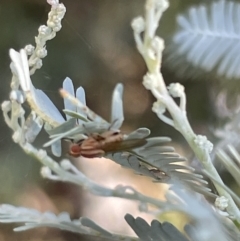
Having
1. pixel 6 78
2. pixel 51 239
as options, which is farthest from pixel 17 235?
pixel 6 78

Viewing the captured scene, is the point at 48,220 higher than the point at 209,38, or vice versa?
the point at 209,38

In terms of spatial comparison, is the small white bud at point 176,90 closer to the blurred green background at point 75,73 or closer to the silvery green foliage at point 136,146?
the silvery green foliage at point 136,146

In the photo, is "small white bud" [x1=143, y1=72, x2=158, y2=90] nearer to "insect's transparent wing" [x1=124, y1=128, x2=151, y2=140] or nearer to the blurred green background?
"insect's transparent wing" [x1=124, y1=128, x2=151, y2=140]

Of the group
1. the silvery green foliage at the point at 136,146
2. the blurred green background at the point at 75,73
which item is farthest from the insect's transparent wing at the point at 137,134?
the blurred green background at the point at 75,73

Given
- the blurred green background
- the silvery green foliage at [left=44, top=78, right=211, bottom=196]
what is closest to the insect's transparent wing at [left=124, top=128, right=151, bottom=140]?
the silvery green foliage at [left=44, top=78, right=211, bottom=196]

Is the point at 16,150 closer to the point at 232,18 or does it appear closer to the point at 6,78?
the point at 6,78

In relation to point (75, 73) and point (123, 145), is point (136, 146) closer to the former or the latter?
point (123, 145)

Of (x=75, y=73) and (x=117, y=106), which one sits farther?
(x=75, y=73)

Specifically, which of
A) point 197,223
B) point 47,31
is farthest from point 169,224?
point 47,31
